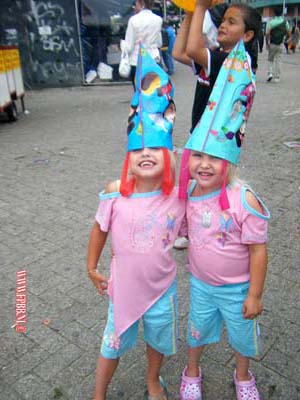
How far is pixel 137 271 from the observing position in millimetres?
1834

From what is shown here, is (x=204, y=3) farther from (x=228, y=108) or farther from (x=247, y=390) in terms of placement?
(x=247, y=390)

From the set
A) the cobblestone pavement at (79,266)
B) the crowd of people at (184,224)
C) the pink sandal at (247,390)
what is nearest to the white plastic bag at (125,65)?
the cobblestone pavement at (79,266)

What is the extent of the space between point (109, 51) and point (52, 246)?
10.3 metres

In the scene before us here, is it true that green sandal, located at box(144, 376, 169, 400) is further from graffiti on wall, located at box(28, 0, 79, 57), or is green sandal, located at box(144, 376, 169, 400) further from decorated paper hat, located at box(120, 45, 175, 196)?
graffiti on wall, located at box(28, 0, 79, 57)

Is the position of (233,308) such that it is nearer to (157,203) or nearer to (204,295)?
(204,295)

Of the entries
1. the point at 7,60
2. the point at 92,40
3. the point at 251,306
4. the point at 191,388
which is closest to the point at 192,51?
the point at 251,306

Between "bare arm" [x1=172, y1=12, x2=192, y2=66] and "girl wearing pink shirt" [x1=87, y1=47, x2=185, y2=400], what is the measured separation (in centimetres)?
89

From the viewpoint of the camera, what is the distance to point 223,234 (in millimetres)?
1811

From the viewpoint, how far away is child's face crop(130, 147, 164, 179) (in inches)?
69.1

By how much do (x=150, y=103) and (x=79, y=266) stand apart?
1.95m

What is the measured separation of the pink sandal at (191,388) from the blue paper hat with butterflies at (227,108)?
1156 millimetres

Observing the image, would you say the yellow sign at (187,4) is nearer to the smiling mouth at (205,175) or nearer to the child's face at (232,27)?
the child's face at (232,27)

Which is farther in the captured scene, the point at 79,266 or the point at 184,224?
the point at 79,266

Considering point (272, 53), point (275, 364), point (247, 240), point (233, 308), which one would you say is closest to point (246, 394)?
point (275, 364)
